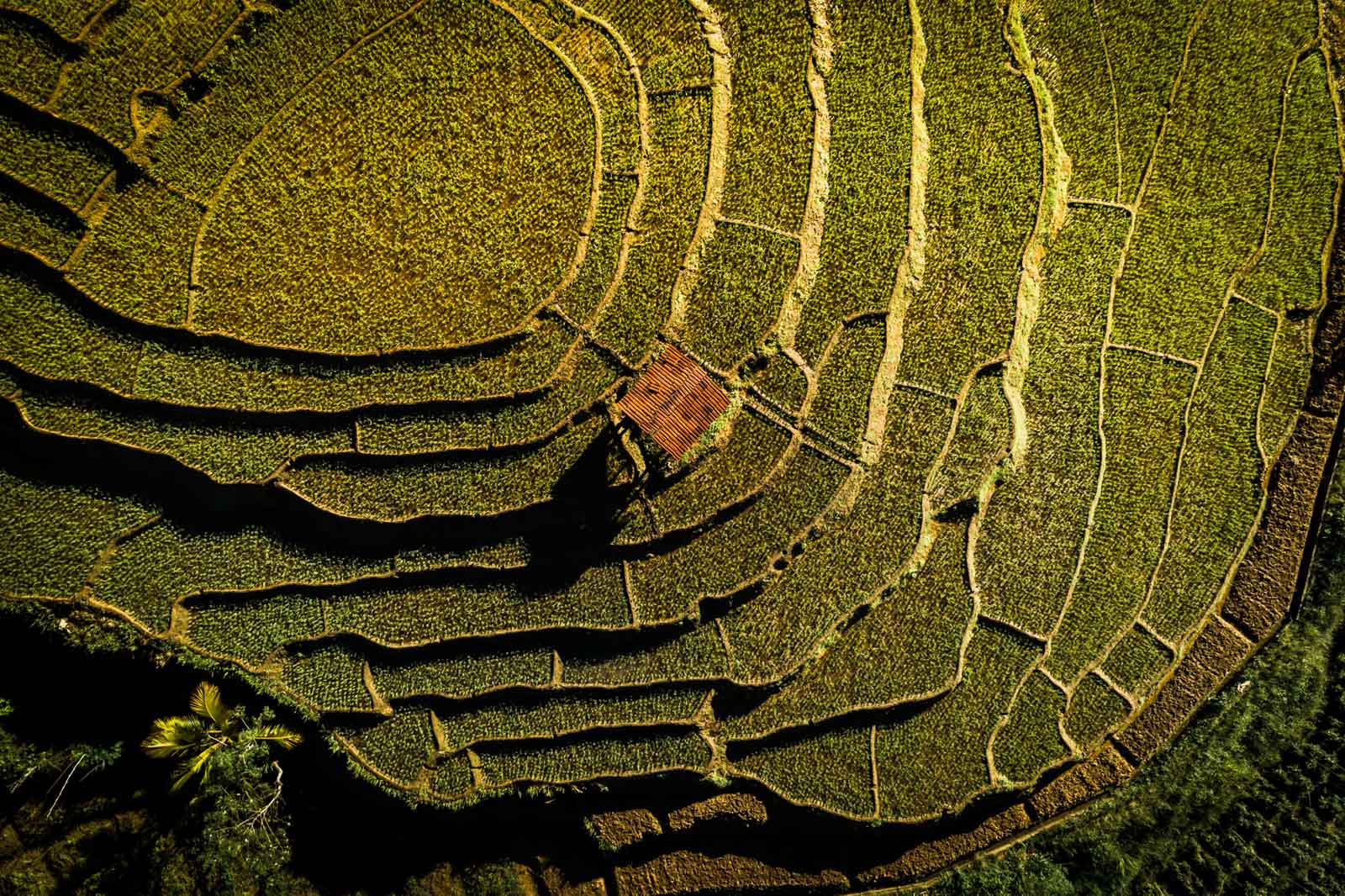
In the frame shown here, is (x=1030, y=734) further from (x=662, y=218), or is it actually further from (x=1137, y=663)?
(x=662, y=218)

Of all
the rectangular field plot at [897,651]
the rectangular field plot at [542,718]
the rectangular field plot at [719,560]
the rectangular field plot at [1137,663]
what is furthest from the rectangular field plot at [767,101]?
the rectangular field plot at [1137,663]

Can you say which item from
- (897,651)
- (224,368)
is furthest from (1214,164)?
(224,368)

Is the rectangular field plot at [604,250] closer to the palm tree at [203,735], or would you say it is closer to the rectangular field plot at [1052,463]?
the rectangular field plot at [1052,463]

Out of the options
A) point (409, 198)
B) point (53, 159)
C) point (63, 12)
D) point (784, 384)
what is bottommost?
point (784, 384)

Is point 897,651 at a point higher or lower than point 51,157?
lower

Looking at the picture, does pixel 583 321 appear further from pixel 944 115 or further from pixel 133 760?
pixel 133 760

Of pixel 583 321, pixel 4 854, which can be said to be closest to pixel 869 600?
pixel 583 321
